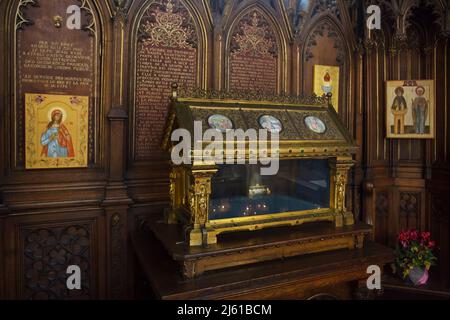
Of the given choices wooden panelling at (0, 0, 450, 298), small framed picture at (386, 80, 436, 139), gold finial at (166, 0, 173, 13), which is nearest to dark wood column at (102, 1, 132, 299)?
wooden panelling at (0, 0, 450, 298)

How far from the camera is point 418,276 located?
4.10 meters

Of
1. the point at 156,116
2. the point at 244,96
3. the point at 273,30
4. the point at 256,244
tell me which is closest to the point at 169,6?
the point at 156,116

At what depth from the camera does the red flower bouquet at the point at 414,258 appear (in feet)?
13.5

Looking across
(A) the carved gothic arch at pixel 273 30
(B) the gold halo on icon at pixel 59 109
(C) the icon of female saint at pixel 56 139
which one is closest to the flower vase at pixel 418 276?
(A) the carved gothic arch at pixel 273 30

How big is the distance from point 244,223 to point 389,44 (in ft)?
12.6

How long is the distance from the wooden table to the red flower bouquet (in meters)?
1.13

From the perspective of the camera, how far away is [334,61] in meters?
4.82

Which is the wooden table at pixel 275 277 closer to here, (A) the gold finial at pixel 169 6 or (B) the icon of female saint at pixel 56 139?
(B) the icon of female saint at pixel 56 139

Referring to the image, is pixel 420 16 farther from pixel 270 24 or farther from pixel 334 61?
pixel 270 24

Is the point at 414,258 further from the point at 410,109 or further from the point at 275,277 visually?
the point at 275,277

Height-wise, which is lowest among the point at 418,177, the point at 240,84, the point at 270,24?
the point at 418,177

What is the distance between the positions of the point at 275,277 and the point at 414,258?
2.48 meters

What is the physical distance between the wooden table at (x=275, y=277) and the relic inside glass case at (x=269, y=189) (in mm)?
483
